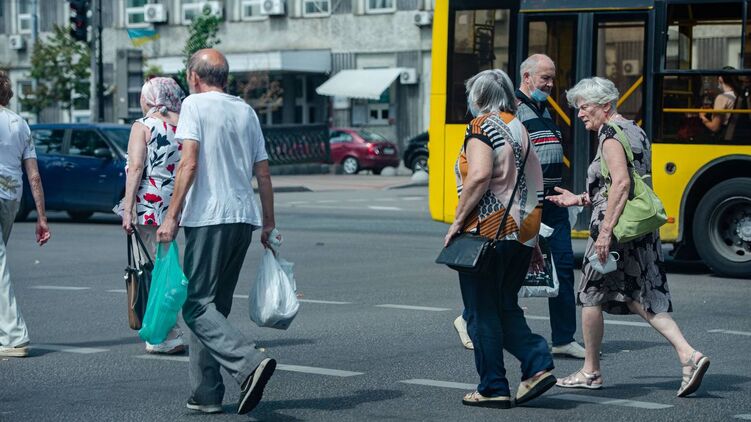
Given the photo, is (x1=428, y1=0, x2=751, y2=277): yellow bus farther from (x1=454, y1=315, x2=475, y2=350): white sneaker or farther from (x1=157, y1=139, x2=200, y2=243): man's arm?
(x1=157, y1=139, x2=200, y2=243): man's arm

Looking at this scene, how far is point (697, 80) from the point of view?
13.6 meters

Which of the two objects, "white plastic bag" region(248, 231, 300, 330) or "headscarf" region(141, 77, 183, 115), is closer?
"white plastic bag" region(248, 231, 300, 330)

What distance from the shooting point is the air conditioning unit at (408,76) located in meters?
47.2

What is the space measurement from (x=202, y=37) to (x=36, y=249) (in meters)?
18.8

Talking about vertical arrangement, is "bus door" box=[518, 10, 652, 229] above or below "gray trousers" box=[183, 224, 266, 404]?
above

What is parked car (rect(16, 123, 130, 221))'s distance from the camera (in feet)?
67.9

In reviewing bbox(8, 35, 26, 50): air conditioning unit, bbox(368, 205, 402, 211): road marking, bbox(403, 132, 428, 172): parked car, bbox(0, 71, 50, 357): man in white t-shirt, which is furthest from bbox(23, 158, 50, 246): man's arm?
bbox(8, 35, 26, 50): air conditioning unit

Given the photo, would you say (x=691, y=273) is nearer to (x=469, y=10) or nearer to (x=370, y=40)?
(x=469, y=10)

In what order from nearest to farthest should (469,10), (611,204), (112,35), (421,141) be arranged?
(611,204), (469,10), (421,141), (112,35)

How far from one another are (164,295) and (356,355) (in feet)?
7.27

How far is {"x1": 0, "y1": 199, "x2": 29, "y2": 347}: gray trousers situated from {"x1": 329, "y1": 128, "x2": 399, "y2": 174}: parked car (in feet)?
107

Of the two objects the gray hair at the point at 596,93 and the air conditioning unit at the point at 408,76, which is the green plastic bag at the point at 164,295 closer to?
the gray hair at the point at 596,93

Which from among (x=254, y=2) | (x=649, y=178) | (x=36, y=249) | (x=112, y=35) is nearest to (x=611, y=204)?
(x=649, y=178)

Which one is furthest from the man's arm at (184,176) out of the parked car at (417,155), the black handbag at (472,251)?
the parked car at (417,155)
